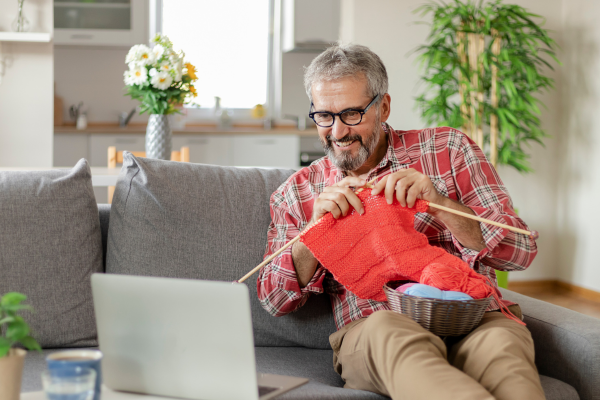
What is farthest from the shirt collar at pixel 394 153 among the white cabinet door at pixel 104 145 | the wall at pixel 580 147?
the white cabinet door at pixel 104 145

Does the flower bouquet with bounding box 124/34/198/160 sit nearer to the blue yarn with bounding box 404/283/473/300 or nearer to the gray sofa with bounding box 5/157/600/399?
the gray sofa with bounding box 5/157/600/399

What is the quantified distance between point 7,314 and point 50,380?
0.38 feet

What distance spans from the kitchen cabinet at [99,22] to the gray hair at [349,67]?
382 cm

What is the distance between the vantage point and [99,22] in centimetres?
500

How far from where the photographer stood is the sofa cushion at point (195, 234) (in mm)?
1640

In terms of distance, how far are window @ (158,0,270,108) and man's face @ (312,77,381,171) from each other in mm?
4066

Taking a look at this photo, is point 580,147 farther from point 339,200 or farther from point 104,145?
point 104,145

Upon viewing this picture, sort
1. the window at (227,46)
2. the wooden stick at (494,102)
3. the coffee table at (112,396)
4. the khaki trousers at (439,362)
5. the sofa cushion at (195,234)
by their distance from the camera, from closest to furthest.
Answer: the coffee table at (112,396) → the khaki trousers at (439,362) → the sofa cushion at (195,234) → the wooden stick at (494,102) → the window at (227,46)

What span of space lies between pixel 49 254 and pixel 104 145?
3453 millimetres

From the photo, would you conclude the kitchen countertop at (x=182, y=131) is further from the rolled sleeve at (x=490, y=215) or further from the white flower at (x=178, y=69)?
the rolled sleeve at (x=490, y=215)

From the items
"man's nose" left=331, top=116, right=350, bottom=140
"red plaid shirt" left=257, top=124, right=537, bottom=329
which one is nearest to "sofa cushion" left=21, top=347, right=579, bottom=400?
"red plaid shirt" left=257, top=124, right=537, bottom=329

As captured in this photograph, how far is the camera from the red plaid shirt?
1495 mm

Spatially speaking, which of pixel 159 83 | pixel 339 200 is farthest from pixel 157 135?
pixel 339 200

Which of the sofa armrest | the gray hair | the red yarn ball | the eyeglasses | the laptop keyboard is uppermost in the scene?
the gray hair
